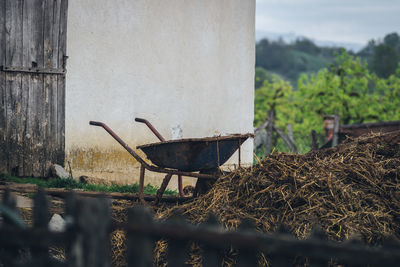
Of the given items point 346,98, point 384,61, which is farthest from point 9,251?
point 384,61

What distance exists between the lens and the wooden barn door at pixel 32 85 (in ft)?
20.7

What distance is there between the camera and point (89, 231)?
1780mm

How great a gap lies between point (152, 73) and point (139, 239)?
222 inches

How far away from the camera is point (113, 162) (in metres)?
7.07

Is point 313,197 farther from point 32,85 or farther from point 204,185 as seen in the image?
point 32,85

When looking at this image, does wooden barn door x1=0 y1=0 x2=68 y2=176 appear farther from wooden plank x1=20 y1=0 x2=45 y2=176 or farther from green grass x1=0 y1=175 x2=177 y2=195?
green grass x1=0 y1=175 x2=177 y2=195

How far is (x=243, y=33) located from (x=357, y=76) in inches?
492

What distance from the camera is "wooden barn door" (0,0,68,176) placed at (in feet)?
20.7

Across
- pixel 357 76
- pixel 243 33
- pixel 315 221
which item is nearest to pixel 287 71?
pixel 357 76

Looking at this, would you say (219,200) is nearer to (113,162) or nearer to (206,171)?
(206,171)

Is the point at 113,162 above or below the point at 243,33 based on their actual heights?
below

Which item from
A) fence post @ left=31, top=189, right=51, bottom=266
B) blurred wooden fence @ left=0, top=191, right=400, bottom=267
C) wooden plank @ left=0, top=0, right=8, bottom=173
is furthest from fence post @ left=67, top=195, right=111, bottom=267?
wooden plank @ left=0, top=0, right=8, bottom=173

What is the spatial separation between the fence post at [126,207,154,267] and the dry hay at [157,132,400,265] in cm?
163

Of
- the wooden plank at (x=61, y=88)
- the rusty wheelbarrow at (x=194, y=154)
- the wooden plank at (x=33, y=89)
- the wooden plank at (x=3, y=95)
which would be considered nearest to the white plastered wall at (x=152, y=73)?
the wooden plank at (x=61, y=88)
